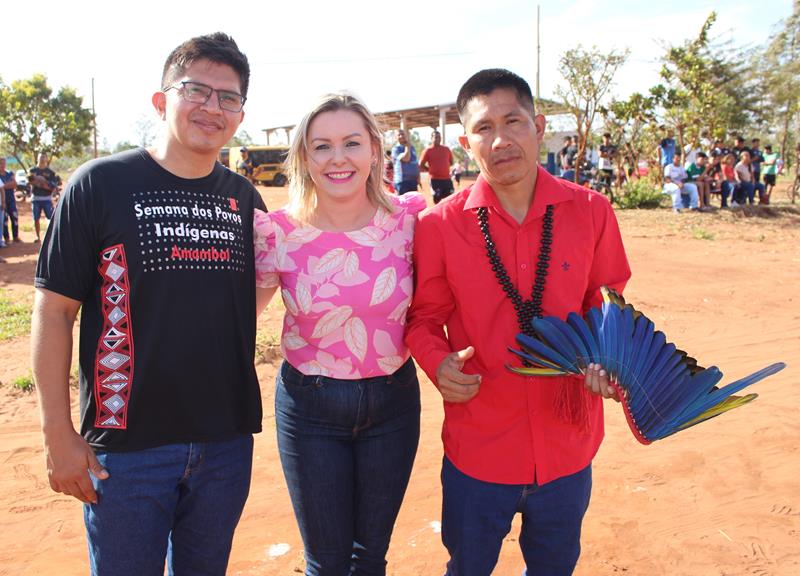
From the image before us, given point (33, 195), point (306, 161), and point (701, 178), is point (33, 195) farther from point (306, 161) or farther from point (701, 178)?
point (701, 178)

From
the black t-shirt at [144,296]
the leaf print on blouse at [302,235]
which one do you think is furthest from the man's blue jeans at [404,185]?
the black t-shirt at [144,296]

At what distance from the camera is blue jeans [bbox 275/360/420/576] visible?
216 centimetres

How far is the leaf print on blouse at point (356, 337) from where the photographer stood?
7.11 feet

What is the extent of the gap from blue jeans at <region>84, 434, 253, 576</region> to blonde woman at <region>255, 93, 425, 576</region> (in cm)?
25

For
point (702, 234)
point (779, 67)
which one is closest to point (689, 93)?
point (702, 234)

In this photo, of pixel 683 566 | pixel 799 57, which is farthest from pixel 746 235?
pixel 799 57

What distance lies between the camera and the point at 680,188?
1556 centimetres

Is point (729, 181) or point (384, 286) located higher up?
point (729, 181)

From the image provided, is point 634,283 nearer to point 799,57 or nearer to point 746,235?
point 746,235

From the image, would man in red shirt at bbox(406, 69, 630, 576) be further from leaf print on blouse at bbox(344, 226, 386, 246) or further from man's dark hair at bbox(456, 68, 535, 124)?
leaf print on blouse at bbox(344, 226, 386, 246)

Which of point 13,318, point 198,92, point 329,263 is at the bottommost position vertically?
point 13,318

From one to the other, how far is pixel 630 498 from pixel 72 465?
10.0 feet

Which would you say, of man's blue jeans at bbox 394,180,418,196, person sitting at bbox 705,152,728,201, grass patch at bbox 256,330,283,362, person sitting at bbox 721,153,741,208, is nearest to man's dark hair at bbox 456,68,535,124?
grass patch at bbox 256,330,283,362

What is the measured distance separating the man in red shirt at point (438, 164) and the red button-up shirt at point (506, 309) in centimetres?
990
